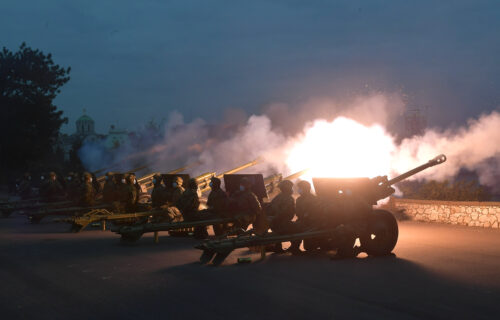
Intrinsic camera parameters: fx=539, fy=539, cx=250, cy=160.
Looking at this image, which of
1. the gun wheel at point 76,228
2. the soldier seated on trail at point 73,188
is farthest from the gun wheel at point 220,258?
the soldier seated on trail at point 73,188

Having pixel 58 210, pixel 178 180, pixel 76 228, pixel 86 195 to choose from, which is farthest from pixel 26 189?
pixel 178 180

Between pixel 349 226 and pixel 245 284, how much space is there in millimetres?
3024

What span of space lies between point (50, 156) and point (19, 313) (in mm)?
39227

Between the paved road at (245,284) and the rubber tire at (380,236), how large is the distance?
328 millimetres

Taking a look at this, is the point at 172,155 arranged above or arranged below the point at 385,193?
above

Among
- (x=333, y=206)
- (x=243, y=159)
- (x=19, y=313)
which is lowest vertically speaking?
(x=19, y=313)

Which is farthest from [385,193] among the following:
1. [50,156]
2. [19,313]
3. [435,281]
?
[50,156]

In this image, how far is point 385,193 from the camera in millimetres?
11180

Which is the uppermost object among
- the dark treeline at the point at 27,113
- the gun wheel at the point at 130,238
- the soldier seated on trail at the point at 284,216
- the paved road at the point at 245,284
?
the dark treeline at the point at 27,113

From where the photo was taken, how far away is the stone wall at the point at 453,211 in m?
15.4

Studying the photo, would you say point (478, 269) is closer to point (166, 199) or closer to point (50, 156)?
point (166, 199)

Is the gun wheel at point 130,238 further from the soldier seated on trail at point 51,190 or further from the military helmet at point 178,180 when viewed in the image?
the soldier seated on trail at point 51,190

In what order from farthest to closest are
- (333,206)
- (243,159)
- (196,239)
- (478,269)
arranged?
(243,159) → (196,239) → (333,206) → (478,269)

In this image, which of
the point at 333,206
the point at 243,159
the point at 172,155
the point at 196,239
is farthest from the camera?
the point at 172,155
